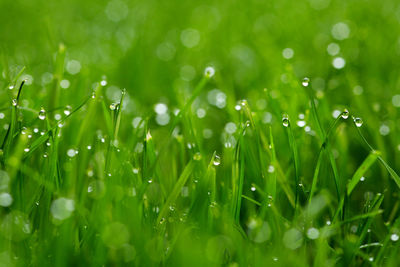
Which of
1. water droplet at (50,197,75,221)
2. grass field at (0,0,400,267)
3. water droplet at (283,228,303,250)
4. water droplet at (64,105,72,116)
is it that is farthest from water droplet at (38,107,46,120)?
water droplet at (283,228,303,250)

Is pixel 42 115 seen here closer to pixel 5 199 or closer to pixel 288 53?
pixel 5 199

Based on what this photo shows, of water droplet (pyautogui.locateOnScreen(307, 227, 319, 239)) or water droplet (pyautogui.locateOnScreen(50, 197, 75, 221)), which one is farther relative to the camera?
water droplet (pyautogui.locateOnScreen(307, 227, 319, 239))

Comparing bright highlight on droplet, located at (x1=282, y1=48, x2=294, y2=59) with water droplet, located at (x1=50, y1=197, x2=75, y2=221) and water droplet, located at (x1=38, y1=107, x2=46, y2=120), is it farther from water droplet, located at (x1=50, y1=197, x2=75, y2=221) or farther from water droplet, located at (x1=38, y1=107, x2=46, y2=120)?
water droplet, located at (x1=50, y1=197, x2=75, y2=221)

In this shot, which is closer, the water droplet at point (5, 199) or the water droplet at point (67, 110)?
the water droplet at point (5, 199)

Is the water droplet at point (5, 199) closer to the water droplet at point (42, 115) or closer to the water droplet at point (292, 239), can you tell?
the water droplet at point (42, 115)

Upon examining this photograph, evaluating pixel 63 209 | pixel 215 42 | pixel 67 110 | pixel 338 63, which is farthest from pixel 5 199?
pixel 215 42

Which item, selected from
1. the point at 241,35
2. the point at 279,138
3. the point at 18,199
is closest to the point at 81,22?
the point at 241,35

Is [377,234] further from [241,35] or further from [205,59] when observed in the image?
[241,35]

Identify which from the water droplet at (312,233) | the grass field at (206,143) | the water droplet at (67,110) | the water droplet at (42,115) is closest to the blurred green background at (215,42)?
the grass field at (206,143)
